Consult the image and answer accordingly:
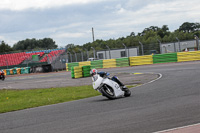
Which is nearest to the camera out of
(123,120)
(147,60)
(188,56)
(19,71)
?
(123,120)

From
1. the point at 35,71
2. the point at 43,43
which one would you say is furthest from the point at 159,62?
the point at 43,43

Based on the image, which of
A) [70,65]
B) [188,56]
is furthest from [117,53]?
[188,56]

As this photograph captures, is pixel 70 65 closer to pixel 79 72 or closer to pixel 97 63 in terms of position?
pixel 97 63

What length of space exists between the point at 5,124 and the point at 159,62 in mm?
26608

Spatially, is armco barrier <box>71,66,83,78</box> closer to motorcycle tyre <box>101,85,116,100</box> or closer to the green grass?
the green grass

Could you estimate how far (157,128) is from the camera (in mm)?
5855

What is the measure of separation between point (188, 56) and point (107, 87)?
21.5 m

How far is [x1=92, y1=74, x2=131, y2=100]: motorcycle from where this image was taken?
35.7ft

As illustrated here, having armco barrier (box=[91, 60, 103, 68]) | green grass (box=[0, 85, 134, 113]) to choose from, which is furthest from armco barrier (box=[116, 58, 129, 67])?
green grass (box=[0, 85, 134, 113])

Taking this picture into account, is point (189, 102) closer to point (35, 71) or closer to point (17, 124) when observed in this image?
point (17, 124)

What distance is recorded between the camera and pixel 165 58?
3256cm

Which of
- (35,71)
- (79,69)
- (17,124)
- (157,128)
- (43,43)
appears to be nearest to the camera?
(157,128)

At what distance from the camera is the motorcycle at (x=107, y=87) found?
10875mm

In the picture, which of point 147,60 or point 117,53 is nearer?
point 147,60
